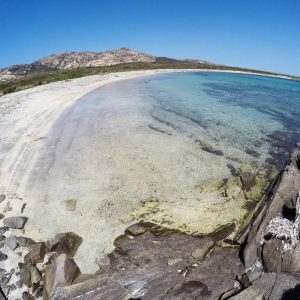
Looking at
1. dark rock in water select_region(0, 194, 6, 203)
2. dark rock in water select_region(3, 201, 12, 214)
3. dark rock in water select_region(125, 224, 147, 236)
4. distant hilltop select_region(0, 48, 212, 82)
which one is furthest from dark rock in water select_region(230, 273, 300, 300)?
distant hilltop select_region(0, 48, 212, 82)

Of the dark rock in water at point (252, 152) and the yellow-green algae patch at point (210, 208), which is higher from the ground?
the dark rock in water at point (252, 152)

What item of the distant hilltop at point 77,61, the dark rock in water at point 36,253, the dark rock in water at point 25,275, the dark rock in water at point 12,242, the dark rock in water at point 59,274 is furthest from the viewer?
the distant hilltop at point 77,61

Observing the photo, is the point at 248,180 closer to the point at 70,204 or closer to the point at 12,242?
the point at 70,204

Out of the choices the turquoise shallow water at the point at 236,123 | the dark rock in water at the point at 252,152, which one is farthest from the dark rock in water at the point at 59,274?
the dark rock in water at the point at 252,152

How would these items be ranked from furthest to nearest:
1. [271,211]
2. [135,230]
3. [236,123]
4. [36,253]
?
[236,123], [135,230], [271,211], [36,253]

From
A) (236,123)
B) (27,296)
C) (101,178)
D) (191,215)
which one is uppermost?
(236,123)

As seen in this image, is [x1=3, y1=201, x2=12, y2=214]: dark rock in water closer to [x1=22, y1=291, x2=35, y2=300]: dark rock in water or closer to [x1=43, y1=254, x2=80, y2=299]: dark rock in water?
[x1=43, y1=254, x2=80, y2=299]: dark rock in water

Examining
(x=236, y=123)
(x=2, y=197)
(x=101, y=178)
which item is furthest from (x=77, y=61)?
(x=2, y=197)

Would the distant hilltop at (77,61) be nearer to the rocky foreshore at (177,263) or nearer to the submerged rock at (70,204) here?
the submerged rock at (70,204)
